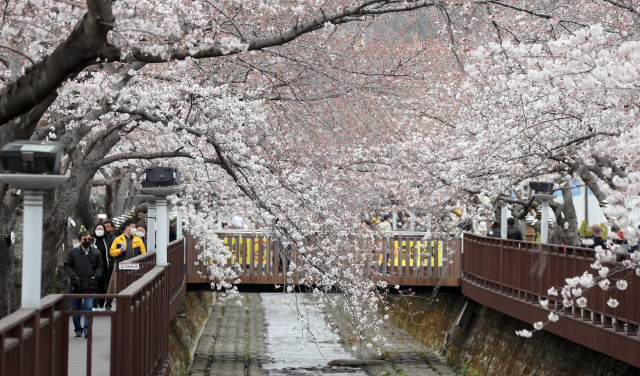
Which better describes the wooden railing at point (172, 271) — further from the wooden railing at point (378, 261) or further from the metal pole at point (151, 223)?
the wooden railing at point (378, 261)

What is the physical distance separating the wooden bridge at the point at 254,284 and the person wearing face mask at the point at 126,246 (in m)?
0.57

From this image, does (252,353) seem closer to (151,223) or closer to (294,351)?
(294,351)

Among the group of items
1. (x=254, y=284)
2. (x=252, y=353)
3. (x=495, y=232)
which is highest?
(x=495, y=232)

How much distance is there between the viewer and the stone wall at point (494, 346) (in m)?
11.1

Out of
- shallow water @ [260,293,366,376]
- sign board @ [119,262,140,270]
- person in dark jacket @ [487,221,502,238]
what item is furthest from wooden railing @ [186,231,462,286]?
sign board @ [119,262,140,270]

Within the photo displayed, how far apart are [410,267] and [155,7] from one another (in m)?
11.0

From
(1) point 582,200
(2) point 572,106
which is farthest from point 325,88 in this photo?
(1) point 582,200

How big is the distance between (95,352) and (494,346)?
9.36 meters

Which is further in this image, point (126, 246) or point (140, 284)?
point (126, 246)

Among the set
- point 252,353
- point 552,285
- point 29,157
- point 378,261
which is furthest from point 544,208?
point 29,157

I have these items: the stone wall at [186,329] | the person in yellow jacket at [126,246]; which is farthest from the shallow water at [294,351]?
the person in yellow jacket at [126,246]

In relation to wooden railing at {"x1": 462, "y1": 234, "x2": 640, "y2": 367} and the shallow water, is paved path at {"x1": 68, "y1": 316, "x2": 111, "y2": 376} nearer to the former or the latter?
wooden railing at {"x1": 462, "y1": 234, "x2": 640, "y2": 367}

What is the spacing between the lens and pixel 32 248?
16.4 feet

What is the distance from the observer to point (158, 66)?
1227cm
